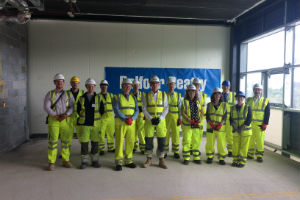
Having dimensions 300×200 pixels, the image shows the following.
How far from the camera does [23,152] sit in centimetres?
525

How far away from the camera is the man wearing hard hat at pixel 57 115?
3994mm

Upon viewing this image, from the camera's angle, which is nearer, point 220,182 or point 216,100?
point 220,182

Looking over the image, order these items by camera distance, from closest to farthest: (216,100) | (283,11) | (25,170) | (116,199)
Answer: (116,199)
(25,170)
(216,100)
(283,11)

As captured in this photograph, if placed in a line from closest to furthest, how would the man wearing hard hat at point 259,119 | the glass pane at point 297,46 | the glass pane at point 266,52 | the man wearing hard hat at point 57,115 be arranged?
the man wearing hard hat at point 57,115 < the man wearing hard hat at point 259,119 < the glass pane at point 297,46 < the glass pane at point 266,52

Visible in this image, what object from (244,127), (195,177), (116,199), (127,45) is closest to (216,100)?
→ (244,127)

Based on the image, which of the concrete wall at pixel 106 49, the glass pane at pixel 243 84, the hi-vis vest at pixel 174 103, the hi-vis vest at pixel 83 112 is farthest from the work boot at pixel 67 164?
the glass pane at pixel 243 84

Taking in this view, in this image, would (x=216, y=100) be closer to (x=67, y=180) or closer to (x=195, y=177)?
(x=195, y=177)

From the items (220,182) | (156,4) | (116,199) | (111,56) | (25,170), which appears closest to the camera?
(116,199)

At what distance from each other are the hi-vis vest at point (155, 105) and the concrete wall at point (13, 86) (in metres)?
3.57

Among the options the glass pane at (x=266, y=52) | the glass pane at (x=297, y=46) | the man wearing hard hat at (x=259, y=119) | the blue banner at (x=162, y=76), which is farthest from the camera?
the blue banner at (x=162, y=76)

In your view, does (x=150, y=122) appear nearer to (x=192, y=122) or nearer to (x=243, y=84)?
(x=192, y=122)

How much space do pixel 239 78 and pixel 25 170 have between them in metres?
6.68

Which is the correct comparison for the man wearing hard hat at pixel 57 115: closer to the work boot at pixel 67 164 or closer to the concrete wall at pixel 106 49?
the work boot at pixel 67 164

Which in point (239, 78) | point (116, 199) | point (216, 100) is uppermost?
point (239, 78)
